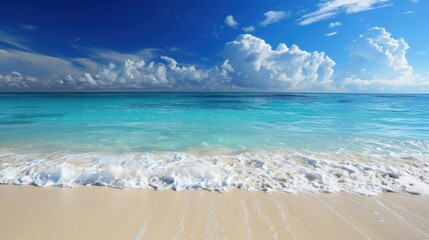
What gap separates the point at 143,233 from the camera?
2961 mm

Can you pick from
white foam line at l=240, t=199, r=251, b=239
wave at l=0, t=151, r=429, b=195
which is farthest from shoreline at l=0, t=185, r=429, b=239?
wave at l=0, t=151, r=429, b=195

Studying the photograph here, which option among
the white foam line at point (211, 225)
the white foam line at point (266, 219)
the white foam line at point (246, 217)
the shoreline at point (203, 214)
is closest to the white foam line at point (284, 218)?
the shoreline at point (203, 214)

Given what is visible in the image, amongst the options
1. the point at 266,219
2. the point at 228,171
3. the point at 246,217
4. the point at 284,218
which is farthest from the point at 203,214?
the point at 228,171

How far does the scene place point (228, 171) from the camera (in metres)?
5.33

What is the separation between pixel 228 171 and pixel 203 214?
198 cm

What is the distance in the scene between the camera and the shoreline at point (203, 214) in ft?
9.82

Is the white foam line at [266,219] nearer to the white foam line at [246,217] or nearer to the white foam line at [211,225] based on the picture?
the white foam line at [246,217]

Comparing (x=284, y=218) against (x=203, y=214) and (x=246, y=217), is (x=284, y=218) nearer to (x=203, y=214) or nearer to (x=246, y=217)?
(x=246, y=217)

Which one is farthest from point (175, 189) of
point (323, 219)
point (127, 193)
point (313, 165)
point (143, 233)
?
point (313, 165)

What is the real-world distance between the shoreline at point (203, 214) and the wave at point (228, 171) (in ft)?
0.98

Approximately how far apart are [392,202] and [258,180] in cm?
253

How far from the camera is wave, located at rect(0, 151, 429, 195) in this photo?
14.9 feet

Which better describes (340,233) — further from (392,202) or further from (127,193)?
(127,193)

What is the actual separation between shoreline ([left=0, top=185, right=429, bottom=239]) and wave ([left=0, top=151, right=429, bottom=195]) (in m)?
0.30
